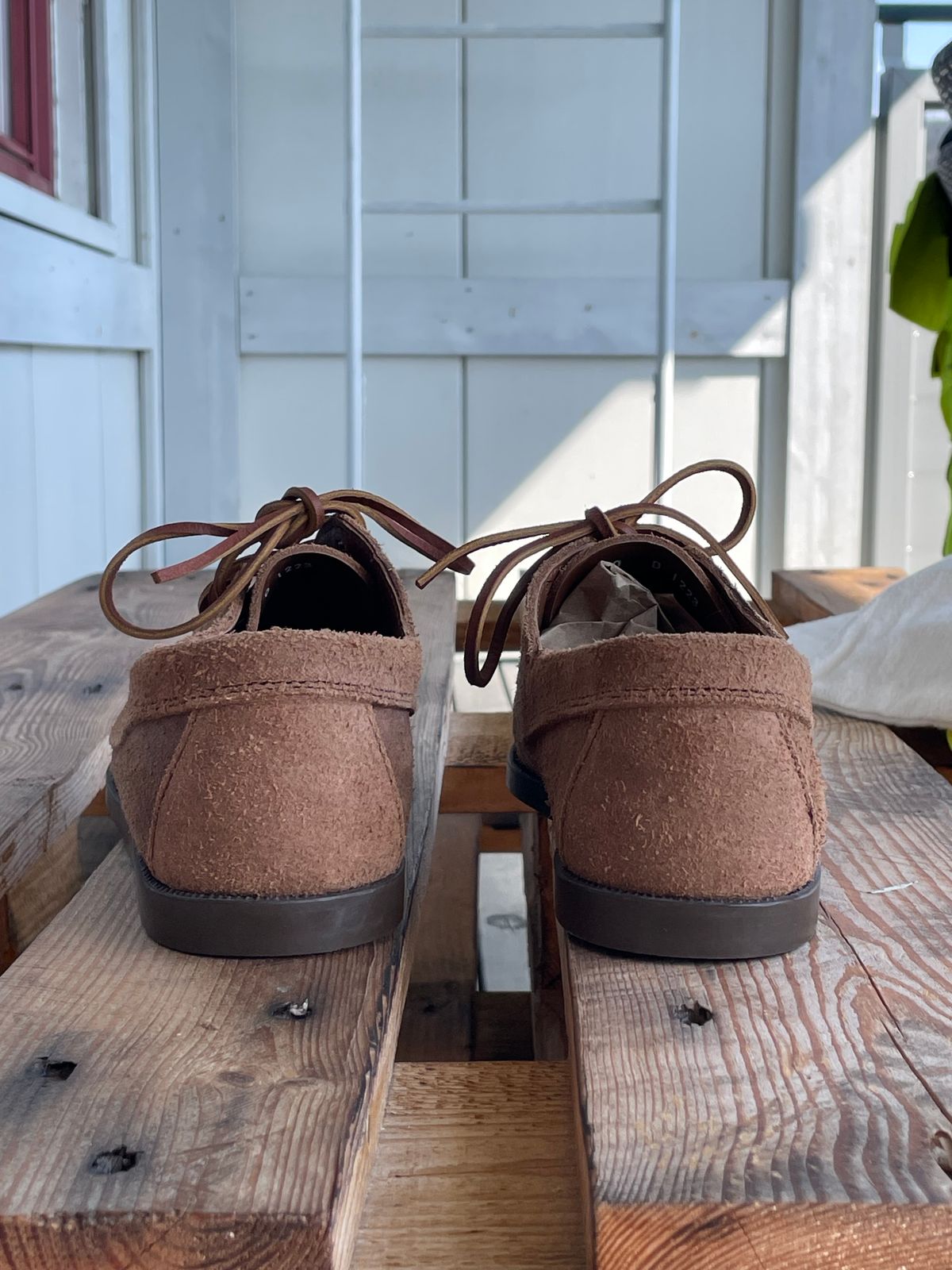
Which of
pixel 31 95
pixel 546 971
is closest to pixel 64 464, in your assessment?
pixel 31 95

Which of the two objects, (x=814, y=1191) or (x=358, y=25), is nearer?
(x=814, y=1191)

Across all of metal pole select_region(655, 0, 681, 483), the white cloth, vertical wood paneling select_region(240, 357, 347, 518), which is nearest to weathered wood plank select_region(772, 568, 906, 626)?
the white cloth

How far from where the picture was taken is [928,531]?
9.32 ft

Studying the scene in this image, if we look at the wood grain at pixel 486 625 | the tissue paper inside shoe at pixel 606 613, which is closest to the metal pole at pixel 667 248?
the wood grain at pixel 486 625

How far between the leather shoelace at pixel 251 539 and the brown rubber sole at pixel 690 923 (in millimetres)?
232

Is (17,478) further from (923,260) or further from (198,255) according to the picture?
(923,260)

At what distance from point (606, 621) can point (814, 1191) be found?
0.44 m

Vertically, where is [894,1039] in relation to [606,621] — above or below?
below

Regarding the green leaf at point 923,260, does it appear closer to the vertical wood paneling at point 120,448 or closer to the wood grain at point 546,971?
the wood grain at point 546,971

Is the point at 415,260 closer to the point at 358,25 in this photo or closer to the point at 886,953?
the point at 358,25

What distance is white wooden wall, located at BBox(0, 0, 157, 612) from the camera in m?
1.87

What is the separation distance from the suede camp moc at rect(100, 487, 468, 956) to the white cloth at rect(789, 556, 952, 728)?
1.96 feet

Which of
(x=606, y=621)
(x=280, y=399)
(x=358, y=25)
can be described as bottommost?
(x=606, y=621)

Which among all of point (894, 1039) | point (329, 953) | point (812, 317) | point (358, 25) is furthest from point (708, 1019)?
point (812, 317)
